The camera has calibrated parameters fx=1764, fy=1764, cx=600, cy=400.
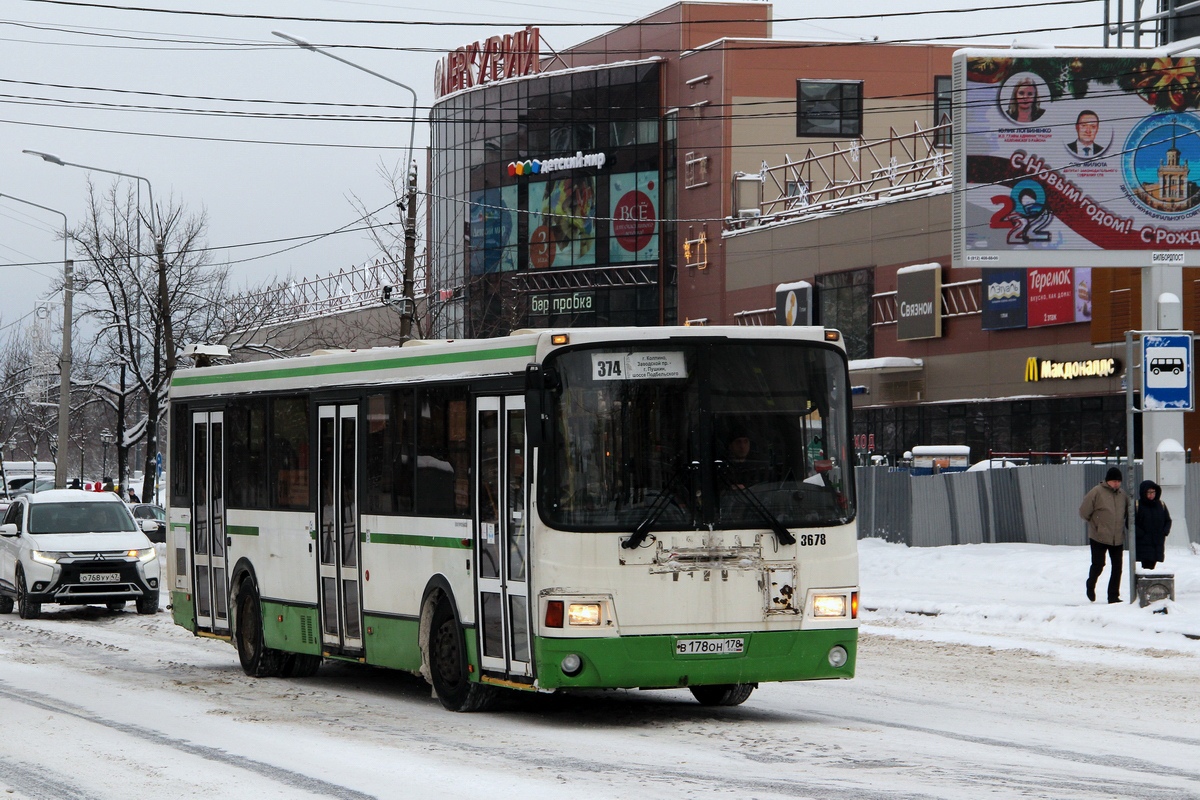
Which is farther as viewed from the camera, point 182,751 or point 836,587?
point 836,587

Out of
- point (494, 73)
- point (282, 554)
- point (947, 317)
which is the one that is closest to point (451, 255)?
point (494, 73)

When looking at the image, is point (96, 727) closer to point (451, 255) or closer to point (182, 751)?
point (182, 751)

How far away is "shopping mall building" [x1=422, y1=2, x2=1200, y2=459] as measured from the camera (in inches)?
1871

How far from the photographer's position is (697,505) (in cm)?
1108

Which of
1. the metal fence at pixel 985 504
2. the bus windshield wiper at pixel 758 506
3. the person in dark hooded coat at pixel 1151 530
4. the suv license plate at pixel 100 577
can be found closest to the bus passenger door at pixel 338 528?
the bus windshield wiper at pixel 758 506

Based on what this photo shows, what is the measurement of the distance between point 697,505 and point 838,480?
1.04 m

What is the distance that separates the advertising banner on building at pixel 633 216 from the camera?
6831cm

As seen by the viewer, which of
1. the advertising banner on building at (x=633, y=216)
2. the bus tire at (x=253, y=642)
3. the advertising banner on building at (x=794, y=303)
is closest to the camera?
the bus tire at (x=253, y=642)

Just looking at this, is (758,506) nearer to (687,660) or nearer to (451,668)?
(687,660)

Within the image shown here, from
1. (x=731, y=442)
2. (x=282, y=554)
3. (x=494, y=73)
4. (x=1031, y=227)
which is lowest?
(x=282, y=554)

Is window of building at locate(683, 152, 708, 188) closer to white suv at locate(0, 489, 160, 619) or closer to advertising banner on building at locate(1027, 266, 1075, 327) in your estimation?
advertising banner on building at locate(1027, 266, 1075, 327)

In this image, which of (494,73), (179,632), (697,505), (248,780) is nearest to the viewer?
(248,780)

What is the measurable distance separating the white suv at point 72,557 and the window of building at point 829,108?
4333 centimetres

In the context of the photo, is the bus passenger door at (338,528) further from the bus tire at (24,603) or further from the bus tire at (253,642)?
the bus tire at (24,603)
